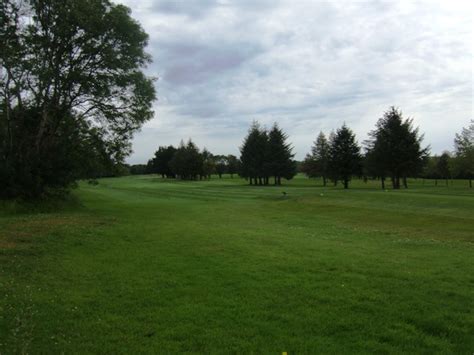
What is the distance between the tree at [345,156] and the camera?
184 ft

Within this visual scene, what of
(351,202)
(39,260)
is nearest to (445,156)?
(351,202)

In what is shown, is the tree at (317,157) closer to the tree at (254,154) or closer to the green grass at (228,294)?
the tree at (254,154)

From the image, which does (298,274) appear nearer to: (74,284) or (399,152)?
(74,284)

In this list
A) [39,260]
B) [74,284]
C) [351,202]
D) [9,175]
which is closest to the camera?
[74,284]

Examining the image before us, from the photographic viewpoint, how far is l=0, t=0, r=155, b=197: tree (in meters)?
22.7

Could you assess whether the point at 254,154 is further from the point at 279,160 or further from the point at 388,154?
the point at 388,154

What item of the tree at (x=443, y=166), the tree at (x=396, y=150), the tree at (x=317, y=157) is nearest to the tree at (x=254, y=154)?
the tree at (x=317, y=157)

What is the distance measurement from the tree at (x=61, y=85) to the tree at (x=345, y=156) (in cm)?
3576

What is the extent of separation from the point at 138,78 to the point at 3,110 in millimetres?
8643

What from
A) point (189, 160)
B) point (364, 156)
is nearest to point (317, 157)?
point (364, 156)

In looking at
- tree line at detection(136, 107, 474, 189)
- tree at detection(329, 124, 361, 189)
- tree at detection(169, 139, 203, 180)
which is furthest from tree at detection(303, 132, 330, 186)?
tree at detection(169, 139, 203, 180)

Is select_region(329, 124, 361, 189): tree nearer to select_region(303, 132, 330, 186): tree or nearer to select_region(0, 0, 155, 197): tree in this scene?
select_region(303, 132, 330, 186): tree

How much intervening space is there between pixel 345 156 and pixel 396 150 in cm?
702

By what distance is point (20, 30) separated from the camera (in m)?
23.4
